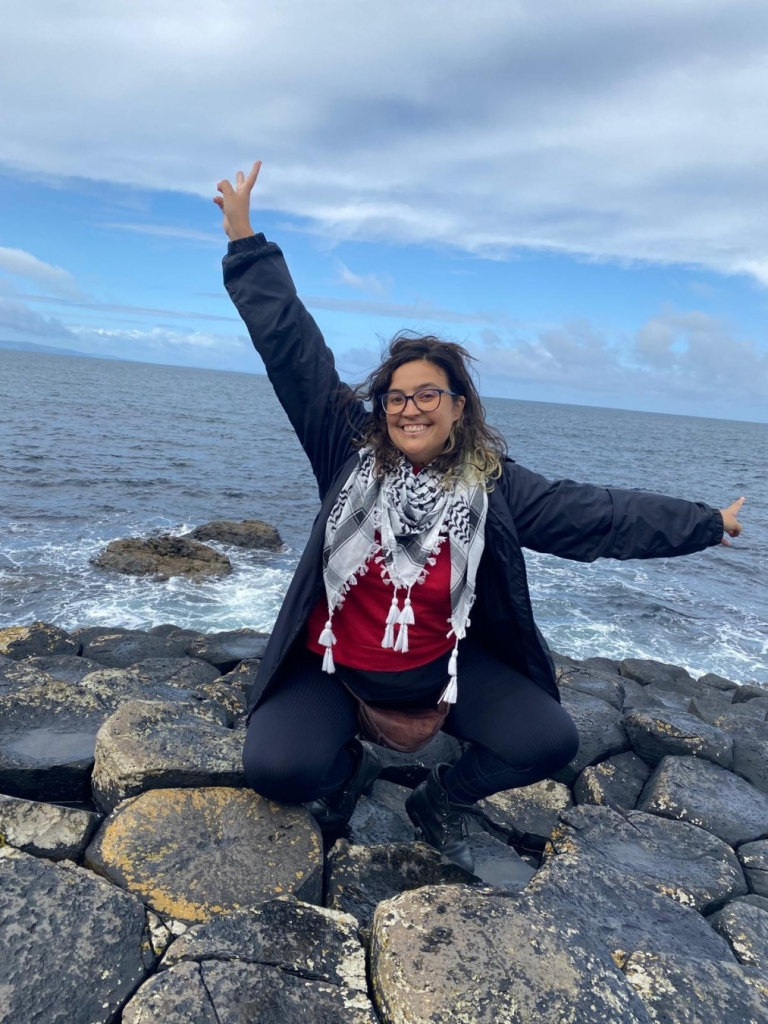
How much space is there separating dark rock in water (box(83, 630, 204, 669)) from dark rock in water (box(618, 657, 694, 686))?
598 cm

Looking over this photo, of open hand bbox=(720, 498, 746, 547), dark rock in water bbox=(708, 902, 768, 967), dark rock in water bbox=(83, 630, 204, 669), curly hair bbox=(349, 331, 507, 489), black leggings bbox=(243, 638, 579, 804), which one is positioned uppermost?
curly hair bbox=(349, 331, 507, 489)

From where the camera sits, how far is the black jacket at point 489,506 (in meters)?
3.27

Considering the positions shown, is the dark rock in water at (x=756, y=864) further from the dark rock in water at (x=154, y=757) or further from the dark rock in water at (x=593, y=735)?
the dark rock in water at (x=154, y=757)

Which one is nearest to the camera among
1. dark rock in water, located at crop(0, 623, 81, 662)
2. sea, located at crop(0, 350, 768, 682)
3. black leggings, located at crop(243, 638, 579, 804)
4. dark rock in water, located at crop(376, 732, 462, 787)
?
black leggings, located at crop(243, 638, 579, 804)

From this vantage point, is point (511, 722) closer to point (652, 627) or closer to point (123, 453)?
point (652, 627)

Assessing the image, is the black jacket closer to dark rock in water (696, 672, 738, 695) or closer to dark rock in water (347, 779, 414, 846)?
dark rock in water (347, 779, 414, 846)

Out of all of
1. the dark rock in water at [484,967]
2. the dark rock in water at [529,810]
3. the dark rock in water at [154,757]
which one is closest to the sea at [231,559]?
the dark rock in water at [529,810]

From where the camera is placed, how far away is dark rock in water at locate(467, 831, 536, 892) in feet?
12.0

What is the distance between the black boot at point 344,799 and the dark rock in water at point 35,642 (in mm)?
5095

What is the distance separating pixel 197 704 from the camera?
14.5 feet

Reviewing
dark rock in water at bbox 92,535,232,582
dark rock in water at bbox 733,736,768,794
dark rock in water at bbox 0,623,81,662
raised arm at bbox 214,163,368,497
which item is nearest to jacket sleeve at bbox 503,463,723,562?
raised arm at bbox 214,163,368,497

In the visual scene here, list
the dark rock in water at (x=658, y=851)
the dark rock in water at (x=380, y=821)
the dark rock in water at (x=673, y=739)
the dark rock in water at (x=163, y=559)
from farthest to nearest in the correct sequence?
the dark rock in water at (x=163, y=559)
the dark rock in water at (x=673, y=739)
the dark rock in water at (x=380, y=821)
the dark rock in water at (x=658, y=851)

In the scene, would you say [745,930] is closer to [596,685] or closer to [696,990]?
[696,990]

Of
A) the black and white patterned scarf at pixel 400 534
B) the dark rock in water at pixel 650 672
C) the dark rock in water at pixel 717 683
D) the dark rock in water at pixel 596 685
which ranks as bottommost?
the dark rock in water at pixel 717 683
